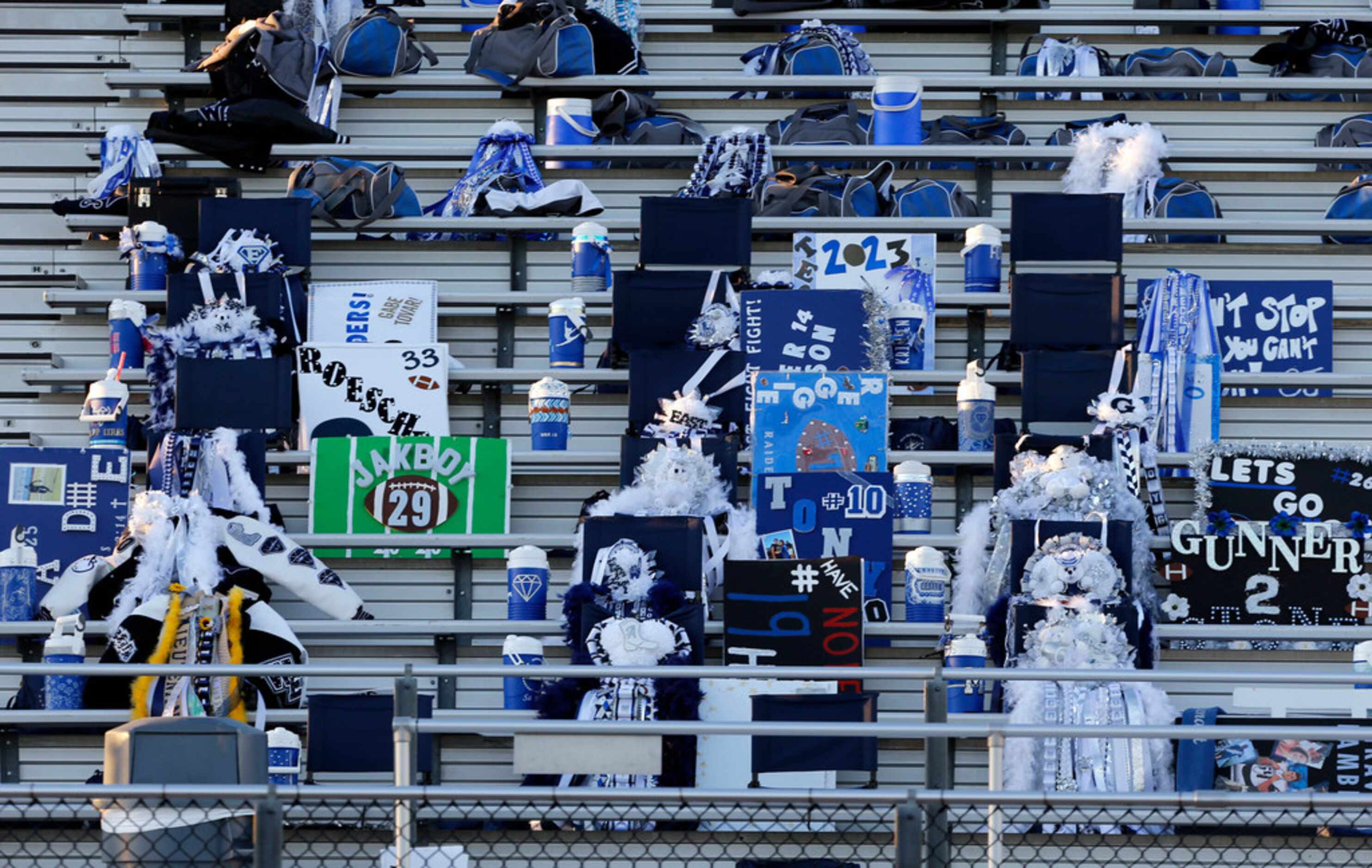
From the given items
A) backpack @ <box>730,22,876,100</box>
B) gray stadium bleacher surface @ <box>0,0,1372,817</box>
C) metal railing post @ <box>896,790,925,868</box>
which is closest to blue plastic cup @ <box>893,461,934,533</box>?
gray stadium bleacher surface @ <box>0,0,1372,817</box>

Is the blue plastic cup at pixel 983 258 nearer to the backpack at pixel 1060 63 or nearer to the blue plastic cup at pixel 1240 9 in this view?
the backpack at pixel 1060 63

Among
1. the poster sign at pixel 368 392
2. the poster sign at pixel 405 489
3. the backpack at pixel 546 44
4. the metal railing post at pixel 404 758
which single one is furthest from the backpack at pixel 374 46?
the metal railing post at pixel 404 758

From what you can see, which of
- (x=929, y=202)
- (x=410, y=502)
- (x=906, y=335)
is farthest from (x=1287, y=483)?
(x=410, y=502)

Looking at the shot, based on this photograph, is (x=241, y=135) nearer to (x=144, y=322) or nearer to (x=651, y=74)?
(x=144, y=322)

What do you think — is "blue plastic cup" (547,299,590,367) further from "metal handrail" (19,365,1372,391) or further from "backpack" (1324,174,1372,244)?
"backpack" (1324,174,1372,244)

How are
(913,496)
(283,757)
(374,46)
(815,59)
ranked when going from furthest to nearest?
(815,59), (374,46), (913,496), (283,757)

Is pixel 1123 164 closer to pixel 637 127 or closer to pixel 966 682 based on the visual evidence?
pixel 637 127

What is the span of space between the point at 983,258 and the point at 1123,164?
2.14 feet

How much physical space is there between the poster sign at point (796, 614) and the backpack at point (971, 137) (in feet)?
7.00

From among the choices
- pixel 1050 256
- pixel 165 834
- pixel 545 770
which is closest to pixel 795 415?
pixel 1050 256

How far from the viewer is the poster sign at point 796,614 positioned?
19.0 feet

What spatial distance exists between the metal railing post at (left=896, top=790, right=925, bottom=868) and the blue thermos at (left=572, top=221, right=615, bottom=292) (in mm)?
3649

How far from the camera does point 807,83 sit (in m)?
7.70

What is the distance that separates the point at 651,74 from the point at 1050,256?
1.83m
